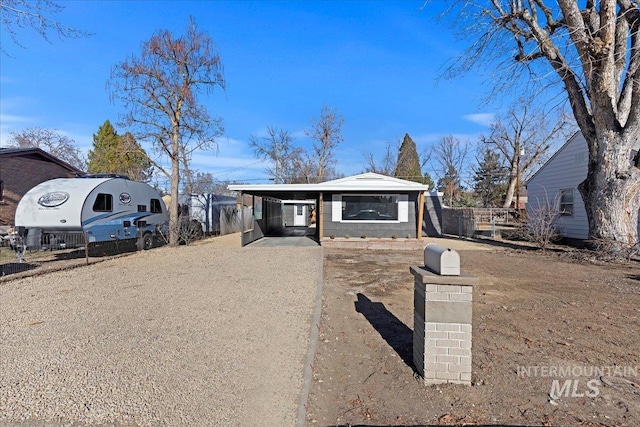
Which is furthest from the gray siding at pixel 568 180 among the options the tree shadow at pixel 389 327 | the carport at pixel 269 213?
the tree shadow at pixel 389 327

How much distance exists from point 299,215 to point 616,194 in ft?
76.1

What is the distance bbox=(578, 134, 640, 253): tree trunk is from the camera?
10.3 m

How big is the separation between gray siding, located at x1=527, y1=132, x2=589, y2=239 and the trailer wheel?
15.6 metres

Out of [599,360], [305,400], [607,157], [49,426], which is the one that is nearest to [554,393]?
[599,360]

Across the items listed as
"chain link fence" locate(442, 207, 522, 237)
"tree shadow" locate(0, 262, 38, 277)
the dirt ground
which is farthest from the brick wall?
"chain link fence" locate(442, 207, 522, 237)

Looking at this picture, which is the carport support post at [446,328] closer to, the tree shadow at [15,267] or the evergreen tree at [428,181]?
the tree shadow at [15,267]

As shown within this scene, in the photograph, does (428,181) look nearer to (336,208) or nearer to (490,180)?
(490,180)

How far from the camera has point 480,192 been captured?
1726 inches

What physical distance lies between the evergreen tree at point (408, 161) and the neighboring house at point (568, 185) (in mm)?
26397

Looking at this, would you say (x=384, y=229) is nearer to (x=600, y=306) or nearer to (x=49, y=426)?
(x=600, y=306)

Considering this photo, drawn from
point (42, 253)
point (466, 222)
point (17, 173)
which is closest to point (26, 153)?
point (17, 173)

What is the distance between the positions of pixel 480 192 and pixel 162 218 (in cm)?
3886

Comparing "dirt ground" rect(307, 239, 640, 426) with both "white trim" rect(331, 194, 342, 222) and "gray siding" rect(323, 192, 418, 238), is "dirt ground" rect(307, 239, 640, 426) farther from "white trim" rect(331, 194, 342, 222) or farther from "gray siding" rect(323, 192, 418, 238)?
"white trim" rect(331, 194, 342, 222)

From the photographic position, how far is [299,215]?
31156 millimetres
